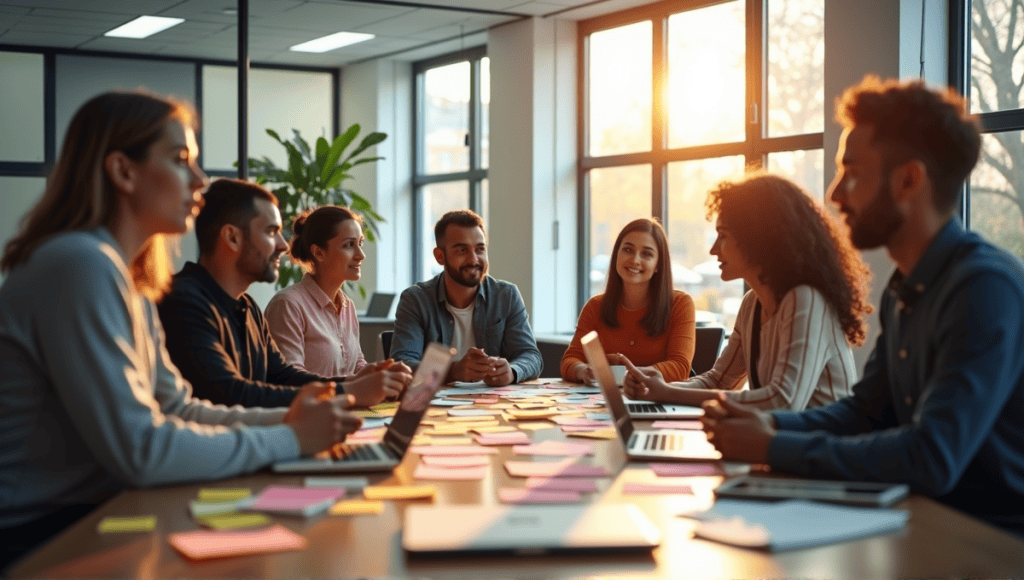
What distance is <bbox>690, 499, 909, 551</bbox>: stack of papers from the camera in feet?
4.28

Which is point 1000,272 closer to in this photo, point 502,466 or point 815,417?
point 815,417

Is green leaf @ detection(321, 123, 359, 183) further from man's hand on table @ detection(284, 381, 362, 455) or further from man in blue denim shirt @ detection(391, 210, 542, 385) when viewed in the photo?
man's hand on table @ detection(284, 381, 362, 455)

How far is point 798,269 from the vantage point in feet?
8.52

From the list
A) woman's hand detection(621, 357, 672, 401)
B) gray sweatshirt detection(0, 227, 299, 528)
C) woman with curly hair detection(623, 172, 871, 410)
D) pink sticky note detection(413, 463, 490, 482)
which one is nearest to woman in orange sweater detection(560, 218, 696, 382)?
woman's hand detection(621, 357, 672, 401)

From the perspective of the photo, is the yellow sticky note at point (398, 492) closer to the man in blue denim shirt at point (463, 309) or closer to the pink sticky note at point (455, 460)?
the pink sticky note at point (455, 460)

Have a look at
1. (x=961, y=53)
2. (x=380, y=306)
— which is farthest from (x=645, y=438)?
(x=380, y=306)

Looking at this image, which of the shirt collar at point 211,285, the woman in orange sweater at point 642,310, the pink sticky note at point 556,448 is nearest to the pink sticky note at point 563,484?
the pink sticky note at point 556,448

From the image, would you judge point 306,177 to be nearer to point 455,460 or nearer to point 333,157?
point 333,157

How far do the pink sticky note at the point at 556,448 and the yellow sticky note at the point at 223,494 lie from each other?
2.07 feet

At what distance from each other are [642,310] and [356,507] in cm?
246

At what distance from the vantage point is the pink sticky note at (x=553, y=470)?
1.79 metres

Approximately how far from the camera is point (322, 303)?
3682 mm

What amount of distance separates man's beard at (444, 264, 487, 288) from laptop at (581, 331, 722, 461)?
1605 mm

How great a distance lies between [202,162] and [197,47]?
1031 millimetres
